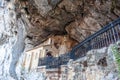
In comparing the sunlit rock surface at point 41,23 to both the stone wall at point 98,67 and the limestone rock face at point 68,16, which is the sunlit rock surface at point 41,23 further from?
the stone wall at point 98,67

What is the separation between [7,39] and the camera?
2238 cm

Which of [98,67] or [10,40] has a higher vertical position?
[10,40]

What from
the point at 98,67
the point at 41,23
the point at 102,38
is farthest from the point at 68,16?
the point at 98,67

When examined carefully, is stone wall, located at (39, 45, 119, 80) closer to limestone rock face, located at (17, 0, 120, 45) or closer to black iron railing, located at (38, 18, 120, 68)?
black iron railing, located at (38, 18, 120, 68)

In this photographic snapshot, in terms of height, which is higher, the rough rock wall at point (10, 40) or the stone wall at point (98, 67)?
the rough rock wall at point (10, 40)

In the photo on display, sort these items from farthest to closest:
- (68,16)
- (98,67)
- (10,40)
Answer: (10,40)
(68,16)
(98,67)

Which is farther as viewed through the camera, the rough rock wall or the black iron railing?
the rough rock wall

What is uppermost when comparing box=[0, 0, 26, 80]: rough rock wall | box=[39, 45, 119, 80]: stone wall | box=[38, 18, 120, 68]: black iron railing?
box=[0, 0, 26, 80]: rough rock wall

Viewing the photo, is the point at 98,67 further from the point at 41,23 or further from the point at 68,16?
the point at 41,23

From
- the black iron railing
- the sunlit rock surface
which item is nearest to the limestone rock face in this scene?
the sunlit rock surface

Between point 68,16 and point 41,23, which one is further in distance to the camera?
point 41,23

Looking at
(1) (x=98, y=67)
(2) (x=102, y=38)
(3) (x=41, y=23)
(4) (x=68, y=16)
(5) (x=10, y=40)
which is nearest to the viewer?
(1) (x=98, y=67)

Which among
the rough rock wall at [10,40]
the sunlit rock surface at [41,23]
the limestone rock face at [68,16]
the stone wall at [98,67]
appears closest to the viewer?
the stone wall at [98,67]

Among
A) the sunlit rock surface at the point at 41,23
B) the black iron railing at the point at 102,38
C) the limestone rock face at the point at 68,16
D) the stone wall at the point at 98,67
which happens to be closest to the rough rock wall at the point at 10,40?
the sunlit rock surface at the point at 41,23
